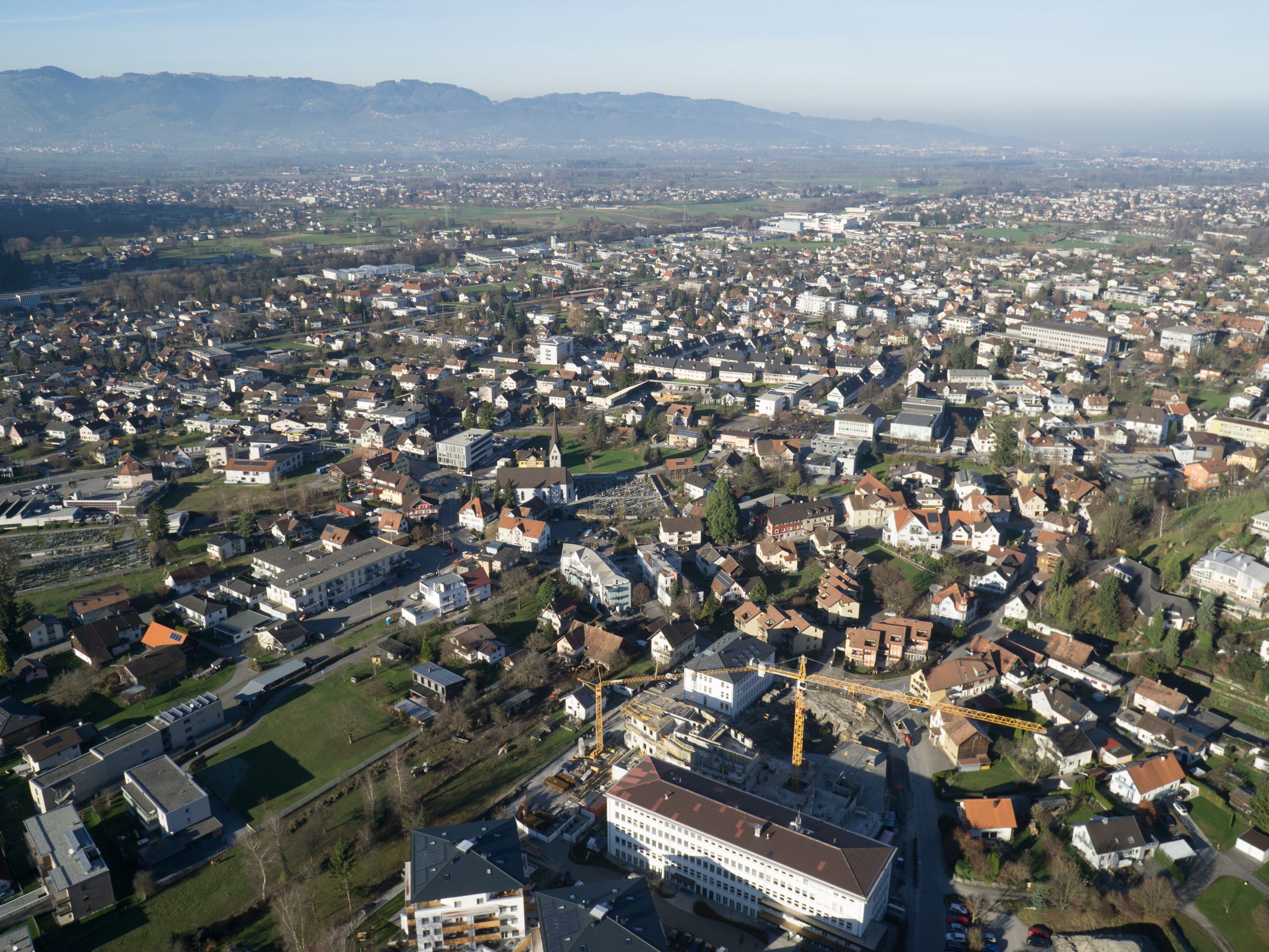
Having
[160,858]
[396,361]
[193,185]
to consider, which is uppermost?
[193,185]

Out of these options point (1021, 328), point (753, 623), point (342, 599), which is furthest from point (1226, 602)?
point (1021, 328)

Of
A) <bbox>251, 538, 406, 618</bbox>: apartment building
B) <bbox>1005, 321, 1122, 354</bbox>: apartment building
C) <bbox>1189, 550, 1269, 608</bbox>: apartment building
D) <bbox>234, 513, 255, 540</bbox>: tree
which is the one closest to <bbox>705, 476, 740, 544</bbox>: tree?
<bbox>251, 538, 406, 618</bbox>: apartment building

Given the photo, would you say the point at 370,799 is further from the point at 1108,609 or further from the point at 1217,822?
the point at 1108,609

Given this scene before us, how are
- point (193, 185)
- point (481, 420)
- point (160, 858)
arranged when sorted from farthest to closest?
point (193, 185), point (481, 420), point (160, 858)

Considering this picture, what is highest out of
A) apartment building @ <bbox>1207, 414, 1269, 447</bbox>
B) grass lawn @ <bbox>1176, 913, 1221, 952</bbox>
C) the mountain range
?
the mountain range

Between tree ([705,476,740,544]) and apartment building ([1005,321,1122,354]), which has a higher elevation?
apartment building ([1005,321,1122,354])

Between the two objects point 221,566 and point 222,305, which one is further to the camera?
point 222,305

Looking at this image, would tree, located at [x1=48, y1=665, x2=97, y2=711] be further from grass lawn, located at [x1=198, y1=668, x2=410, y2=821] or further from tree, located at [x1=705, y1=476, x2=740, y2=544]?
tree, located at [x1=705, y1=476, x2=740, y2=544]

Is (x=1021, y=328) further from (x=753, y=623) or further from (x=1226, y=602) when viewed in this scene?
(x=753, y=623)
